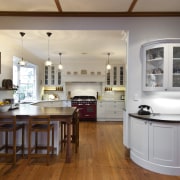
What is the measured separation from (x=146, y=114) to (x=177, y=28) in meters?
1.79

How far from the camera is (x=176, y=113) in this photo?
3.52 meters

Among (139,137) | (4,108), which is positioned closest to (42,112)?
(4,108)

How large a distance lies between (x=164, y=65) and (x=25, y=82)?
15.6ft

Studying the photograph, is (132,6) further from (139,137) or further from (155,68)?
(139,137)

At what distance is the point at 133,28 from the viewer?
362 centimetres

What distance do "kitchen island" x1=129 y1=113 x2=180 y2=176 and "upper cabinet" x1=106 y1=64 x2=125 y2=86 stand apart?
485 cm

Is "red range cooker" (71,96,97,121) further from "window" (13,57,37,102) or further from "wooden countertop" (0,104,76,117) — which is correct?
"wooden countertop" (0,104,76,117)

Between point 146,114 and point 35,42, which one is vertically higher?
point 35,42

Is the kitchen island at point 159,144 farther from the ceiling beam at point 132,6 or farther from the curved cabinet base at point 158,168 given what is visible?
the ceiling beam at point 132,6

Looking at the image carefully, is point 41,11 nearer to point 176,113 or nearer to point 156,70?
point 156,70

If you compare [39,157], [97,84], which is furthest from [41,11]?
[97,84]

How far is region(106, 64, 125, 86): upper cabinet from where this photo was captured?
798 cm

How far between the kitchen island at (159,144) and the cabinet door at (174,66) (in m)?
0.60

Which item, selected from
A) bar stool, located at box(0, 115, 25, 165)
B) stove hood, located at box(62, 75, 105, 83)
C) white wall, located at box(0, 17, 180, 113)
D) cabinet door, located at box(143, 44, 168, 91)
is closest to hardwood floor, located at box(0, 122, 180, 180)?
bar stool, located at box(0, 115, 25, 165)
